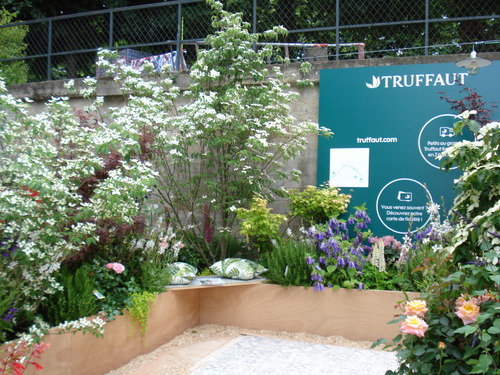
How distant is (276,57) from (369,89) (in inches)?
56.0

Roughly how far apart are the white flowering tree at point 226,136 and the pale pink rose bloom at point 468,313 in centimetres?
370

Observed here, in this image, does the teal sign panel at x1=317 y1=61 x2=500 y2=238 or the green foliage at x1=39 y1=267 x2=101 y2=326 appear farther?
the teal sign panel at x1=317 y1=61 x2=500 y2=238

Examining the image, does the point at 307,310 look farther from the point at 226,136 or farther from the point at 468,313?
the point at 468,313

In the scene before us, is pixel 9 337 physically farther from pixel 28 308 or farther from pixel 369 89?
pixel 369 89

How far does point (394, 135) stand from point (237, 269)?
263 cm

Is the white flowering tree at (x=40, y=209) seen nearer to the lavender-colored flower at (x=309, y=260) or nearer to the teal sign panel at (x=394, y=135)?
the lavender-colored flower at (x=309, y=260)

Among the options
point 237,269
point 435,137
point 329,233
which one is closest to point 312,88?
point 435,137

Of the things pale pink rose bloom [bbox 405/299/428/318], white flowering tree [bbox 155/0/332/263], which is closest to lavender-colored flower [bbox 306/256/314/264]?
white flowering tree [bbox 155/0/332/263]

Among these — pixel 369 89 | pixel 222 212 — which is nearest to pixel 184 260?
pixel 222 212

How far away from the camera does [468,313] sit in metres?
2.37

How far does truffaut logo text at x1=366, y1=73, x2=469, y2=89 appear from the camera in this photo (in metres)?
6.14

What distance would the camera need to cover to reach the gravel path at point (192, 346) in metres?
4.35

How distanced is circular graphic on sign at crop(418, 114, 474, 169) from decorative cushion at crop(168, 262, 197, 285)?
3203mm

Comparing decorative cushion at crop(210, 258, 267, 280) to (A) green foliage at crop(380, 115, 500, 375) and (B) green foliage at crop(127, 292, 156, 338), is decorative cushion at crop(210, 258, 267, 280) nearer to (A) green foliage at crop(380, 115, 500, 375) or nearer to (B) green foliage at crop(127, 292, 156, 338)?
(B) green foliage at crop(127, 292, 156, 338)
